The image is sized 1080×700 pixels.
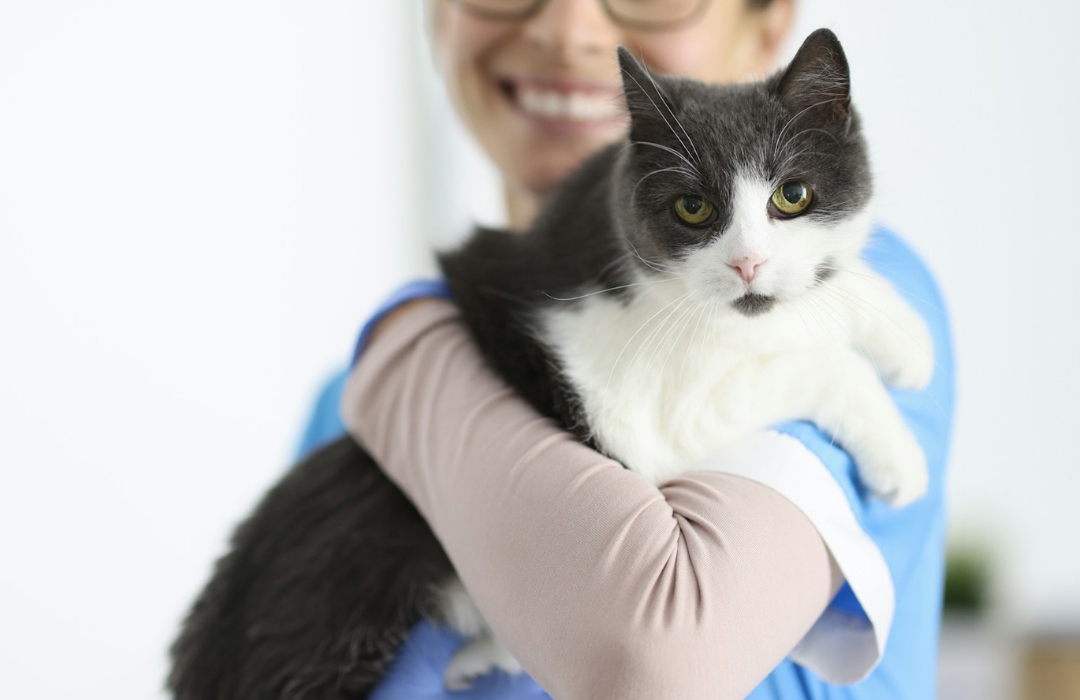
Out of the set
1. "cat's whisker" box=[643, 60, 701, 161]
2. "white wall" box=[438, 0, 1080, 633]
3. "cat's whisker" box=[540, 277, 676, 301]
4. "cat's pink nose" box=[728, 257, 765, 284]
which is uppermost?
"cat's whisker" box=[643, 60, 701, 161]

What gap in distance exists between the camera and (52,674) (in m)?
1.51

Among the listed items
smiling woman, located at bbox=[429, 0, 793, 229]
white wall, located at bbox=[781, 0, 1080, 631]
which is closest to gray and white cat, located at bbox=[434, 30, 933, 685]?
smiling woman, located at bbox=[429, 0, 793, 229]

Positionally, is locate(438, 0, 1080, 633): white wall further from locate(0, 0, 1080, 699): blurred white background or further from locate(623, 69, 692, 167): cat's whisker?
locate(623, 69, 692, 167): cat's whisker

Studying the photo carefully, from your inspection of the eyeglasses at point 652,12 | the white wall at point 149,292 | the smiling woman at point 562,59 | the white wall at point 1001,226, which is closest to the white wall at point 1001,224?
the white wall at point 1001,226

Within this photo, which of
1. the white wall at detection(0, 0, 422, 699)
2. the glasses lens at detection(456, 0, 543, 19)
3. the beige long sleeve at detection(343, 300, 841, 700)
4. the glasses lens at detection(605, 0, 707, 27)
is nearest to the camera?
the beige long sleeve at detection(343, 300, 841, 700)

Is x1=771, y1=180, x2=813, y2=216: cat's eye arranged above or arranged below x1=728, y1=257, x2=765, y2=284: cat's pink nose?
above

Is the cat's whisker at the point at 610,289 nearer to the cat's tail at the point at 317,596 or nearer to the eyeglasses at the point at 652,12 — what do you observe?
the cat's tail at the point at 317,596

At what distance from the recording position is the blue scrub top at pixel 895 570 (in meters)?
0.88

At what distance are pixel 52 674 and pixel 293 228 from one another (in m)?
1.38

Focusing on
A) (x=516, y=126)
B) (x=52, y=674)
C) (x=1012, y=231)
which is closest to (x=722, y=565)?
(x=516, y=126)

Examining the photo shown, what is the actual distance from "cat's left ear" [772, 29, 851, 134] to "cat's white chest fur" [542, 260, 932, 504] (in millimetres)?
169

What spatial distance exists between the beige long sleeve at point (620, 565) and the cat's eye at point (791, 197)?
28 cm

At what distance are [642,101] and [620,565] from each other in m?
0.47

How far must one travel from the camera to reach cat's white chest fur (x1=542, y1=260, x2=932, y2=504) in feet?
2.82
